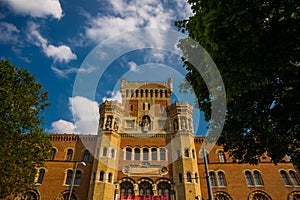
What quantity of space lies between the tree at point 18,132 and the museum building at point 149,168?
6230 millimetres

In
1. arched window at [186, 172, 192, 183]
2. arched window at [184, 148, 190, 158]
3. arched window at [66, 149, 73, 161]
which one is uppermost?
arched window at [66, 149, 73, 161]

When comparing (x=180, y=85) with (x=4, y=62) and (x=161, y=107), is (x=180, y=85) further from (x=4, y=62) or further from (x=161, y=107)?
(x=161, y=107)

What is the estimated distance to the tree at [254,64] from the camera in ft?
19.8

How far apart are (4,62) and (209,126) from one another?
51.2 ft

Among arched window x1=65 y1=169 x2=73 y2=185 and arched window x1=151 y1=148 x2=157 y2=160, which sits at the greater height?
arched window x1=151 y1=148 x2=157 y2=160

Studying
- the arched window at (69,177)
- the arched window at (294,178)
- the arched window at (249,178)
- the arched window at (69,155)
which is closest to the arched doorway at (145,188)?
the arched window at (69,177)

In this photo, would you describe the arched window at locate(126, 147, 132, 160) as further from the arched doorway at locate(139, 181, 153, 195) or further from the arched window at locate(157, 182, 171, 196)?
the arched window at locate(157, 182, 171, 196)

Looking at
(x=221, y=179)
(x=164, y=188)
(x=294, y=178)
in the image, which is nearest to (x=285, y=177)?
(x=294, y=178)

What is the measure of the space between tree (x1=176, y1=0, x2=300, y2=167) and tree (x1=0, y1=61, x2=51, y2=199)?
493 inches

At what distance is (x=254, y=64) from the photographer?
683cm

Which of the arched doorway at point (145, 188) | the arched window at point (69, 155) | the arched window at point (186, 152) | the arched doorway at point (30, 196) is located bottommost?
the arched doorway at point (30, 196)

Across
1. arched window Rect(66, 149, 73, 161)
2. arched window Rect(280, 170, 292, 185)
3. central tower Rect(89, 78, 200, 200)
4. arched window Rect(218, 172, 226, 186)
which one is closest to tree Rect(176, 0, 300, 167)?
central tower Rect(89, 78, 200, 200)

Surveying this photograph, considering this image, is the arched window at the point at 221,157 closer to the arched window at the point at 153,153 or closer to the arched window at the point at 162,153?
the arched window at the point at 162,153

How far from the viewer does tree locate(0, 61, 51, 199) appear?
1364 centimetres
